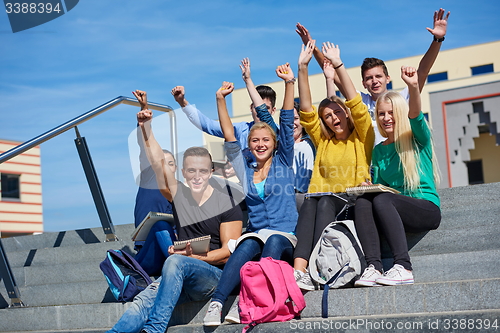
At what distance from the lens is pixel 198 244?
343cm

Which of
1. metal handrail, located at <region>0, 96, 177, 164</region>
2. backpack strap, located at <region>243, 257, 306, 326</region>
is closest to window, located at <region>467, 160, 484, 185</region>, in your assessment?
metal handrail, located at <region>0, 96, 177, 164</region>

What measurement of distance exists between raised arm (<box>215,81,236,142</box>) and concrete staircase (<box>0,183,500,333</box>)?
47.9 inches

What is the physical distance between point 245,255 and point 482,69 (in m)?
28.7

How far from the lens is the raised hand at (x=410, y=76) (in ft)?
11.3

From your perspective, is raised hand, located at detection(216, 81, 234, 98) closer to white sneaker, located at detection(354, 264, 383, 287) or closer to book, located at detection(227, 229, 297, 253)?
book, located at detection(227, 229, 297, 253)

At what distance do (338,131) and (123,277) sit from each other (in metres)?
1.78

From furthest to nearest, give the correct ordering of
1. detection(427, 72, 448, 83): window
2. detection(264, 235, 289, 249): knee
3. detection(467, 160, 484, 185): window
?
1. detection(427, 72, 448, 83): window
2. detection(467, 160, 484, 185): window
3. detection(264, 235, 289, 249): knee

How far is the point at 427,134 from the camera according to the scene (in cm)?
352

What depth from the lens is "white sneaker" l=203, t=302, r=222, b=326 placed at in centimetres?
309

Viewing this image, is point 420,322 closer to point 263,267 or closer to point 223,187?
point 263,267

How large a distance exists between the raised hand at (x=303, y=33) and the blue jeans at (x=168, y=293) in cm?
211

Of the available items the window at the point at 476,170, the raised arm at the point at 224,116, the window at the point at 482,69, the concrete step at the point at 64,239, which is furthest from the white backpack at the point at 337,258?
the window at the point at 482,69

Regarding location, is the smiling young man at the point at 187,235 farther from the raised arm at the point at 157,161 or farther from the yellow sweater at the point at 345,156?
the yellow sweater at the point at 345,156

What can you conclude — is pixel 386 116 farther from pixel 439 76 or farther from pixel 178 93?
pixel 439 76
